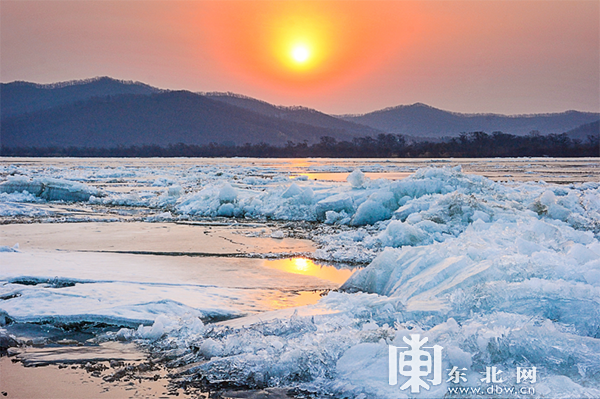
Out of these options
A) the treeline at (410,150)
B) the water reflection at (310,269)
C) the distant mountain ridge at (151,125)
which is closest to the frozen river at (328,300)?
the water reflection at (310,269)

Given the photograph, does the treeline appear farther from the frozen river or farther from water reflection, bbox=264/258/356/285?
water reflection, bbox=264/258/356/285

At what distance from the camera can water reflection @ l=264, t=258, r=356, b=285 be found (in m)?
6.13

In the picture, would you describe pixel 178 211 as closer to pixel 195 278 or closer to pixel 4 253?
pixel 4 253

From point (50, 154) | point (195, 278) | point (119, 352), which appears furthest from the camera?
point (50, 154)

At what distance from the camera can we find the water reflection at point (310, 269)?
6.13m

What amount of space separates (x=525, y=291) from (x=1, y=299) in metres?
4.52

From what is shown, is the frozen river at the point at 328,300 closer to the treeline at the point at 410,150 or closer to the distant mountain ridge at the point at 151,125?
the treeline at the point at 410,150

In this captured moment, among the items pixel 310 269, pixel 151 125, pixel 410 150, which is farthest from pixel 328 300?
pixel 151 125

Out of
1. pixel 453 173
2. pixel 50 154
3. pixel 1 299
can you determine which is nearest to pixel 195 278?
pixel 1 299

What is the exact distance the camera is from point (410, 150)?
70.1m

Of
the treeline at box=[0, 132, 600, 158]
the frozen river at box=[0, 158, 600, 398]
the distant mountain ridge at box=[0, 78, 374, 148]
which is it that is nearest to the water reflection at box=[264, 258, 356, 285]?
the frozen river at box=[0, 158, 600, 398]

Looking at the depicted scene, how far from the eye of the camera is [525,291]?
3.80 metres

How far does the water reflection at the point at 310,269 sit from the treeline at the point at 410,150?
60.2 meters

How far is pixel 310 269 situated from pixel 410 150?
65.9 metres
